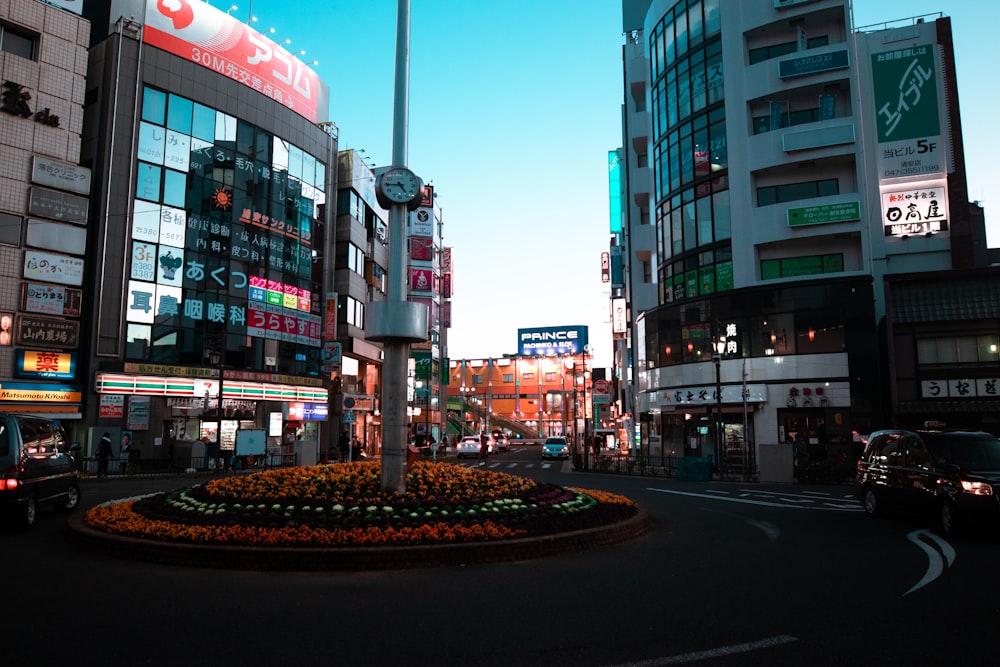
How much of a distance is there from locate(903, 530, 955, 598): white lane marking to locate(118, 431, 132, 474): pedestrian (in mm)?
30136

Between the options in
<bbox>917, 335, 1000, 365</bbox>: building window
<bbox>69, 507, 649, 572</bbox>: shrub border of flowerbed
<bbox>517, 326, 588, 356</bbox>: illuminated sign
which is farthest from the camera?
<bbox>517, 326, 588, 356</bbox>: illuminated sign

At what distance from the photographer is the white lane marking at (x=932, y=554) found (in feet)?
27.5

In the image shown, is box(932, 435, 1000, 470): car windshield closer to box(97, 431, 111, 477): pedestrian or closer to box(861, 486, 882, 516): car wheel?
box(861, 486, 882, 516): car wheel

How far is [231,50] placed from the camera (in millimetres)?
43969

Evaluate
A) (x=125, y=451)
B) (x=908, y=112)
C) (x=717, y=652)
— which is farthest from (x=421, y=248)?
(x=717, y=652)

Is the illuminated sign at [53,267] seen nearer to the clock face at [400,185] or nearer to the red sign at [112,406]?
the red sign at [112,406]

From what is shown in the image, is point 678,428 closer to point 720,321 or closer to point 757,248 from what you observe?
point 720,321

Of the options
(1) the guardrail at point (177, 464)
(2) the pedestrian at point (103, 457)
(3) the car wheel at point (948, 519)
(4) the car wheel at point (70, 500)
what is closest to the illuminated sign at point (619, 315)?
(1) the guardrail at point (177, 464)

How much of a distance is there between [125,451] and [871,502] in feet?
99.8

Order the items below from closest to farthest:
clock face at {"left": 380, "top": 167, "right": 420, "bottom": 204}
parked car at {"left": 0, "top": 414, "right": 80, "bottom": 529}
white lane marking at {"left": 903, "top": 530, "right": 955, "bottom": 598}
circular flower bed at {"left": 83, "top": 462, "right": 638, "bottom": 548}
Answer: white lane marking at {"left": 903, "top": 530, "right": 955, "bottom": 598} → circular flower bed at {"left": 83, "top": 462, "right": 638, "bottom": 548} → parked car at {"left": 0, "top": 414, "right": 80, "bottom": 529} → clock face at {"left": 380, "top": 167, "right": 420, "bottom": 204}

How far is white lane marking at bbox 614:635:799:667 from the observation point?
5387mm

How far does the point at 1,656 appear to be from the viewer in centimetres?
550

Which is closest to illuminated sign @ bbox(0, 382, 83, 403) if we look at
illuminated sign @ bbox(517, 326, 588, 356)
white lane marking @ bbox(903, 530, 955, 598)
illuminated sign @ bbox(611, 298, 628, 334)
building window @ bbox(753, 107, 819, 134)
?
white lane marking @ bbox(903, 530, 955, 598)

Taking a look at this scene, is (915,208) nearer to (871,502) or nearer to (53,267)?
(871,502)
